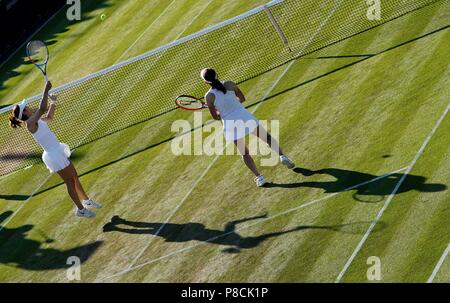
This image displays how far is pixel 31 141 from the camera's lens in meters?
19.3

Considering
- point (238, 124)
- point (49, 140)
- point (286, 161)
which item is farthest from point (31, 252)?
point (286, 161)

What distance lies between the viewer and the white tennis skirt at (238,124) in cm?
1390

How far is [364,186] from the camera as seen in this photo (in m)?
13.3

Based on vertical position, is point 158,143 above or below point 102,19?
below

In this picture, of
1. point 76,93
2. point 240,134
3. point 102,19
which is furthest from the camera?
point 102,19

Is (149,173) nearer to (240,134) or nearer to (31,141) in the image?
(240,134)

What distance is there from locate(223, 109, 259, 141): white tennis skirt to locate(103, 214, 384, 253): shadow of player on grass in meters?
1.57

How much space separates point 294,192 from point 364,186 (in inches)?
51.4

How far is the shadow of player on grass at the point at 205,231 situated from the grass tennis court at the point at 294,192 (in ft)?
0.09

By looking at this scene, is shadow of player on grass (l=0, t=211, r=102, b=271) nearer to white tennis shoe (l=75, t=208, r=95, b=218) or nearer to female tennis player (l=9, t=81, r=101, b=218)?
white tennis shoe (l=75, t=208, r=95, b=218)

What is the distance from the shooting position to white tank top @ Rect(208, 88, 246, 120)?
45.3 ft
